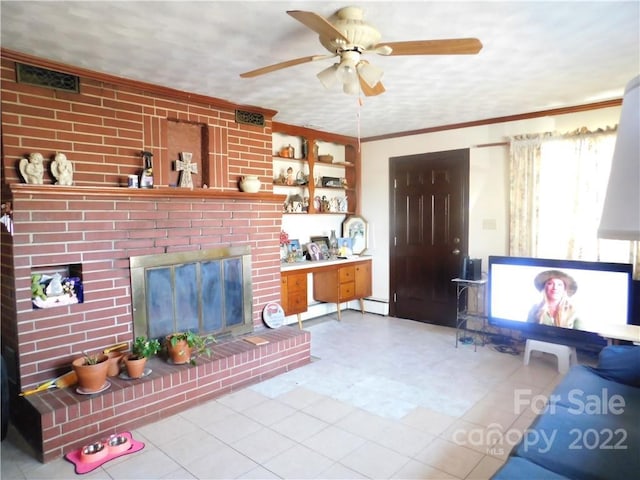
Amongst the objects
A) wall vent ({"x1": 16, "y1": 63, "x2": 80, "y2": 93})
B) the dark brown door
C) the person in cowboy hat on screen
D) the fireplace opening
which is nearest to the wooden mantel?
the fireplace opening

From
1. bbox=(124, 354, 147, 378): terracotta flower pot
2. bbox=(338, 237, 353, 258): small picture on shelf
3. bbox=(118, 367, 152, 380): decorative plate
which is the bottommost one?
bbox=(118, 367, 152, 380): decorative plate

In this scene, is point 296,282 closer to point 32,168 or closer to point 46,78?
point 32,168

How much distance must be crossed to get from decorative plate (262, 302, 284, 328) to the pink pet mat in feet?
5.37

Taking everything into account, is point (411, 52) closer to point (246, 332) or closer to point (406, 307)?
point (246, 332)

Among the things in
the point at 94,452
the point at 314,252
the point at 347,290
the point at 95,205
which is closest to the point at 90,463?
the point at 94,452

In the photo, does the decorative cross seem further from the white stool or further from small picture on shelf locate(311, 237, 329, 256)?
the white stool

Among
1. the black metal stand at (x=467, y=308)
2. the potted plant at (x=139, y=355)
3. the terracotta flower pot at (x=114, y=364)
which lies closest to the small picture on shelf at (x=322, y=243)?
the black metal stand at (x=467, y=308)

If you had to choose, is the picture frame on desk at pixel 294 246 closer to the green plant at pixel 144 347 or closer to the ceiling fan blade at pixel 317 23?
the green plant at pixel 144 347

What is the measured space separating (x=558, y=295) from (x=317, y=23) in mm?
3126

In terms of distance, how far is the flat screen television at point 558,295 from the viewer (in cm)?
337

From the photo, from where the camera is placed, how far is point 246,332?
3.77m

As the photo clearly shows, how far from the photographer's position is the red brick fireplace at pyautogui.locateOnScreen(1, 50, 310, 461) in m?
2.56

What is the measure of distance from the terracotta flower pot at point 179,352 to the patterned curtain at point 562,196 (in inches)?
128

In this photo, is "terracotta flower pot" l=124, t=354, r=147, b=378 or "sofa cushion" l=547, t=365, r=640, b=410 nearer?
"sofa cushion" l=547, t=365, r=640, b=410
